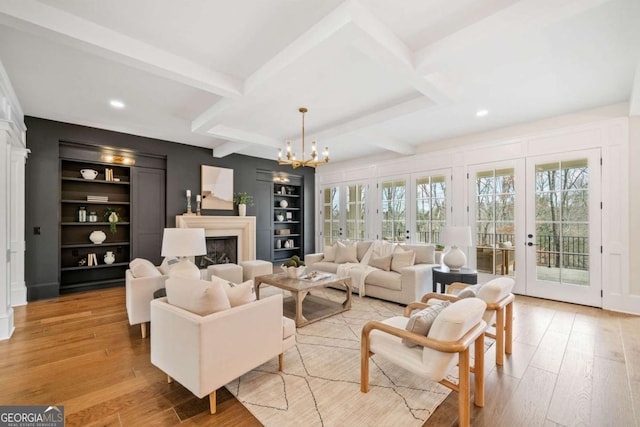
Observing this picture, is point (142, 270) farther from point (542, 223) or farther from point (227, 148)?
point (542, 223)

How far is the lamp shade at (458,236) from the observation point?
3828 millimetres

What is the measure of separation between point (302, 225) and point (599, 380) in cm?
648

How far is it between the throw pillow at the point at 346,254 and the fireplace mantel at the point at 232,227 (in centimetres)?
227

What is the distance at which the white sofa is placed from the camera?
394 cm

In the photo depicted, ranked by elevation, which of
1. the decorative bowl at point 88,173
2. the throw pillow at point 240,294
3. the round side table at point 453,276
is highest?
the decorative bowl at point 88,173

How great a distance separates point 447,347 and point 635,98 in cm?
385

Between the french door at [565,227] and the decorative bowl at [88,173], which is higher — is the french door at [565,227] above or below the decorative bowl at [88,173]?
below

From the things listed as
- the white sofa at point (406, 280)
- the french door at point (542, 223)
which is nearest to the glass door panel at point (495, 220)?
the french door at point (542, 223)

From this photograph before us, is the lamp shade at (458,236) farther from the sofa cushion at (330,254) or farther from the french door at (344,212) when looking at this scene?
the french door at (344,212)

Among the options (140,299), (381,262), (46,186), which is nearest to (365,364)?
(140,299)

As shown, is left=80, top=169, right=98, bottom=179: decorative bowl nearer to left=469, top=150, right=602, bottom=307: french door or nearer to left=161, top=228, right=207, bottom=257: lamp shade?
left=161, top=228, right=207, bottom=257: lamp shade

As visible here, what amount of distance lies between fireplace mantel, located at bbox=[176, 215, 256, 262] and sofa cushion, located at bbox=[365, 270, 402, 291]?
3137 millimetres

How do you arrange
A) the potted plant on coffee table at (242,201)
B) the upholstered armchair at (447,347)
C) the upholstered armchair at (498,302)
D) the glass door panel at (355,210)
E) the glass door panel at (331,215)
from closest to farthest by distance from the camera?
1. the upholstered armchair at (447,347)
2. the upholstered armchair at (498,302)
3. the potted plant on coffee table at (242,201)
4. the glass door panel at (355,210)
5. the glass door panel at (331,215)

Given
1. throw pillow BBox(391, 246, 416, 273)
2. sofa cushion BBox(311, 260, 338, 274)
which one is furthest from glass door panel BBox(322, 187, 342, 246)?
throw pillow BBox(391, 246, 416, 273)
